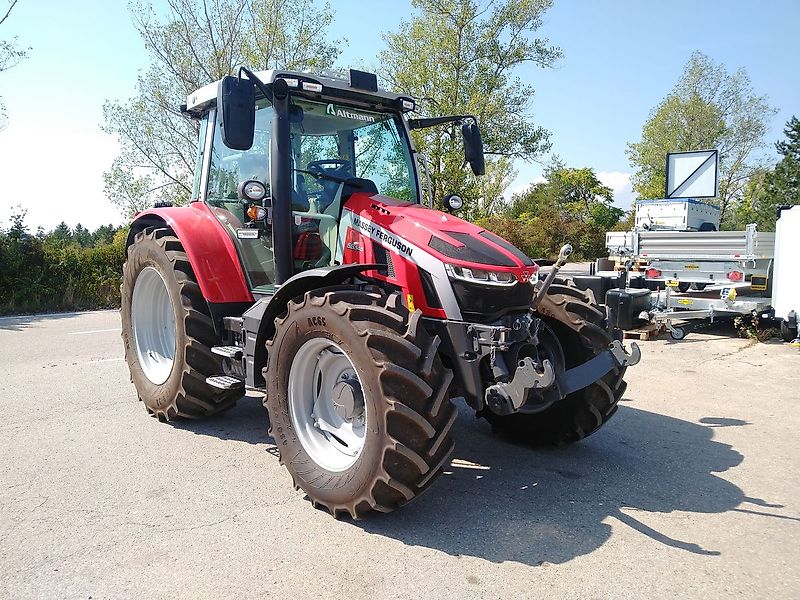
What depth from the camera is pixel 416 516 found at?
141 inches

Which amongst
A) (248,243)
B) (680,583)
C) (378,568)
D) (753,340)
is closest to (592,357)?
(680,583)

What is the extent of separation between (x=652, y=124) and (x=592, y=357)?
116ft

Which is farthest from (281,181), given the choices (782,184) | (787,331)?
(782,184)

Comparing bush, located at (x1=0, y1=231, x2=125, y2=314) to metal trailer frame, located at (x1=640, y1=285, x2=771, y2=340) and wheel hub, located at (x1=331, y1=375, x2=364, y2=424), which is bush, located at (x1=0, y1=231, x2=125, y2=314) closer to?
metal trailer frame, located at (x1=640, y1=285, x2=771, y2=340)

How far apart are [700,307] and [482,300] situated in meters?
7.81

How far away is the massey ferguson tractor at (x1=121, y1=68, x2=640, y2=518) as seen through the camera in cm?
337

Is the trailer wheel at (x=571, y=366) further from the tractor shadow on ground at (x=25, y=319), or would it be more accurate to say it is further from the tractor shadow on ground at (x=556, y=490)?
the tractor shadow on ground at (x=25, y=319)

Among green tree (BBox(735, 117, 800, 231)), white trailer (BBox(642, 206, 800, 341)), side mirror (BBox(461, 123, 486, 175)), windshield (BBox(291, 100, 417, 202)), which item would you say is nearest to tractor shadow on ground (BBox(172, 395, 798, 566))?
windshield (BBox(291, 100, 417, 202))

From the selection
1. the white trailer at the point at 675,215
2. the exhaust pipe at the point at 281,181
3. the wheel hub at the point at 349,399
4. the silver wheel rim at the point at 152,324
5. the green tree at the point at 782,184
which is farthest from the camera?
the green tree at the point at 782,184

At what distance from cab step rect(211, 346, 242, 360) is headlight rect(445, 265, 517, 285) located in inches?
71.7

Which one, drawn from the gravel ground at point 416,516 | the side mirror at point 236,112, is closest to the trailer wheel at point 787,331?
the gravel ground at point 416,516

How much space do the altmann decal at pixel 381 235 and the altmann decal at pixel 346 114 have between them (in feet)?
2.83

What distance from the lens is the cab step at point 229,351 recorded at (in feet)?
15.2

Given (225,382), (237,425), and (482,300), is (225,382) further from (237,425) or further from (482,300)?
(482,300)
